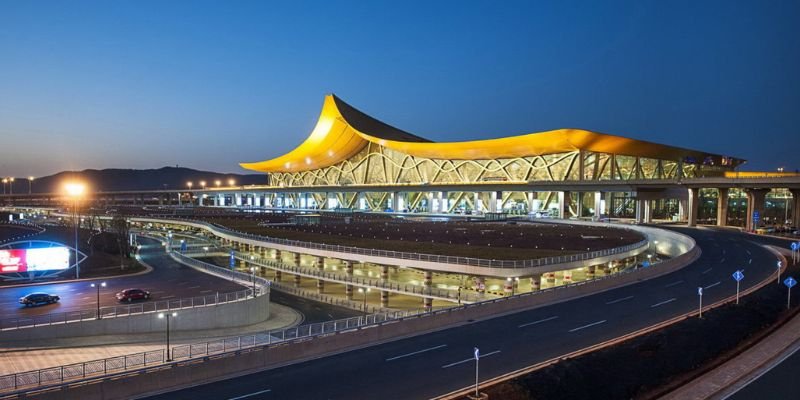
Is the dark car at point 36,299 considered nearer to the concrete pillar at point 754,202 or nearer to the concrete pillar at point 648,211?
the concrete pillar at point 754,202

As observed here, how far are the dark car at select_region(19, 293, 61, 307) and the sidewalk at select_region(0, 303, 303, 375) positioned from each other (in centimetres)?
547

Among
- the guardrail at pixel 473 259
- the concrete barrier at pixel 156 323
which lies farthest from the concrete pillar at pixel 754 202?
the concrete barrier at pixel 156 323

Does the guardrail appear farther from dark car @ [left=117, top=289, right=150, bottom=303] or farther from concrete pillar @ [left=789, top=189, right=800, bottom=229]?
concrete pillar @ [left=789, top=189, right=800, bottom=229]

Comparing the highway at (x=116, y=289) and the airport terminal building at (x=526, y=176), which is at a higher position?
the airport terminal building at (x=526, y=176)

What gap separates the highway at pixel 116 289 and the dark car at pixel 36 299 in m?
0.26

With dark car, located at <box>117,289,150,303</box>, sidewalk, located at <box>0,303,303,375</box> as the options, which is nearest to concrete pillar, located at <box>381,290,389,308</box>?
sidewalk, located at <box>0,303,303,375</box>

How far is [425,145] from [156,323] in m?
66.0

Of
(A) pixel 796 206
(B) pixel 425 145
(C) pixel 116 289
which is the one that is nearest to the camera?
(C) pixel 116 289

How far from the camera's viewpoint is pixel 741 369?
1311 centimetres

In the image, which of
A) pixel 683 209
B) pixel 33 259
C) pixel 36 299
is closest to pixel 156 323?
pixel 36 299

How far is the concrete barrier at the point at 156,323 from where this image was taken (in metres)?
20.0

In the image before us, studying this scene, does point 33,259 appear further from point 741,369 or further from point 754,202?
point 754,202

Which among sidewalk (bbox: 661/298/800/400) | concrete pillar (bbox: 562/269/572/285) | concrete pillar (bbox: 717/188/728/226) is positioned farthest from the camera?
concrete pillar (bbox: 717/188/728/226)

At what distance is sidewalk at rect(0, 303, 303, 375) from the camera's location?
17531mm
